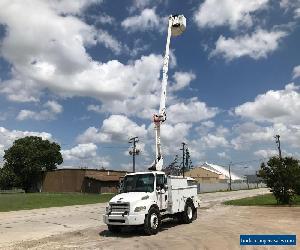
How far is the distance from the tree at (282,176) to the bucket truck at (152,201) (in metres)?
12.0

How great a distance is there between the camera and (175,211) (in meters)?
20.2

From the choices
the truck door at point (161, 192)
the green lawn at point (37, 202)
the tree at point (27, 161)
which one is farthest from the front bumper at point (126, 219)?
the tree at point (27, 161)

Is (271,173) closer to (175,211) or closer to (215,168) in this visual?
(175,211)

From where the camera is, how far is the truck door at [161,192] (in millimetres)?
18641

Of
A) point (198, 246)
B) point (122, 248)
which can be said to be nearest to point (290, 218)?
point (198, 246)

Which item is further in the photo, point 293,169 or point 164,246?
point 293,169

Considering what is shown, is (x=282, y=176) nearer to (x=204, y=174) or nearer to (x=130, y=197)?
(x=130, y=197)

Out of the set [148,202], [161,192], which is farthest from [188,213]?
[148,202]

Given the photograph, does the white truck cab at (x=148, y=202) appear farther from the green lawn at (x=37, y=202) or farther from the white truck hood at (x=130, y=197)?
the green lawn at (x=37, y=202)

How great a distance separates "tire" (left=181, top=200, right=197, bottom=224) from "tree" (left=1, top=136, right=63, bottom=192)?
69584 millimetres

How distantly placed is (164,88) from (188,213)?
8.02 m

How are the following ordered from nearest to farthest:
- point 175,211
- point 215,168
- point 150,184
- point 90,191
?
point 150,184 < point 175,211 < point 90,191 < point 215,168

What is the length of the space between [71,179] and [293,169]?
5266 centimetres

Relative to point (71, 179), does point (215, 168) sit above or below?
above
